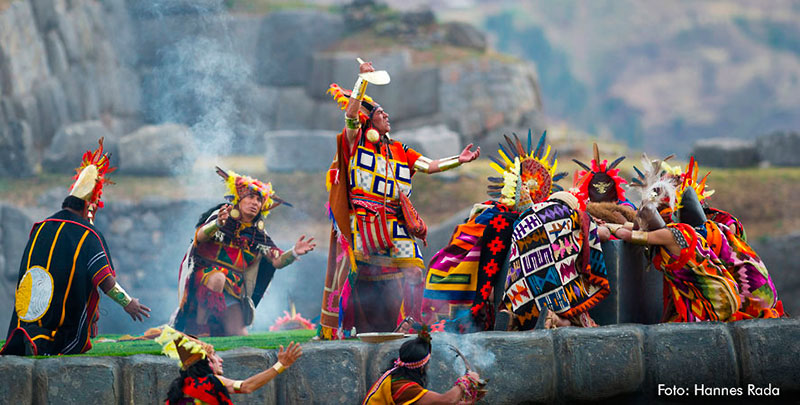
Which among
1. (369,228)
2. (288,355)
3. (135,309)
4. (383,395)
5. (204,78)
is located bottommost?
(383,395)

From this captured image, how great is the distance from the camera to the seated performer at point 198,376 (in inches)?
207

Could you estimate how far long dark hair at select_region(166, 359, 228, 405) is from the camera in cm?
527

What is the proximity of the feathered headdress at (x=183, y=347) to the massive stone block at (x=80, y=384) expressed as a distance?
3.67 feet

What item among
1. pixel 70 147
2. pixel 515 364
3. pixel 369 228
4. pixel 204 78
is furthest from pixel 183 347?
pixel 204 78

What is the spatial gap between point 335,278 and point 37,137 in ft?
45.2

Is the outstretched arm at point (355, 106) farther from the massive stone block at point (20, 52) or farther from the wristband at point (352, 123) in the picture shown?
the massive stone block at point (20, 52)

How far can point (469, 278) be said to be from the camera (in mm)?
7414

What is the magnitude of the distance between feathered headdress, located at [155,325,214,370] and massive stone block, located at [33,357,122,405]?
1119mm

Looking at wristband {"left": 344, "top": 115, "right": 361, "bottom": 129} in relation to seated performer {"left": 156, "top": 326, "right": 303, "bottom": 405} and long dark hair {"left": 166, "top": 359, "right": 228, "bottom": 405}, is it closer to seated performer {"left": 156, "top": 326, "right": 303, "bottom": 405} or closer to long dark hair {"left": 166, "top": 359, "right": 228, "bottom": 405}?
seated performer {"left": 156, "top": 326, "right": 303, "bottom": 405}

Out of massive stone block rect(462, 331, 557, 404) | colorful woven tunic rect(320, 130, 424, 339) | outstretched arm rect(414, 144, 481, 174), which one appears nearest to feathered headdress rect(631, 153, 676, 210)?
outstretched arm rect(414, 144, 481, 174)

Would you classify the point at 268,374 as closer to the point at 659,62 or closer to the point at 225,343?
the point at 225,343

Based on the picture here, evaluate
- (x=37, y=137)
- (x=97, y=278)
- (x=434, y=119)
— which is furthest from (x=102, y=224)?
(x=97, y=278)

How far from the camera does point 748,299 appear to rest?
23.8 feet

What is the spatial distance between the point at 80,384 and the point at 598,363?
3.44m
